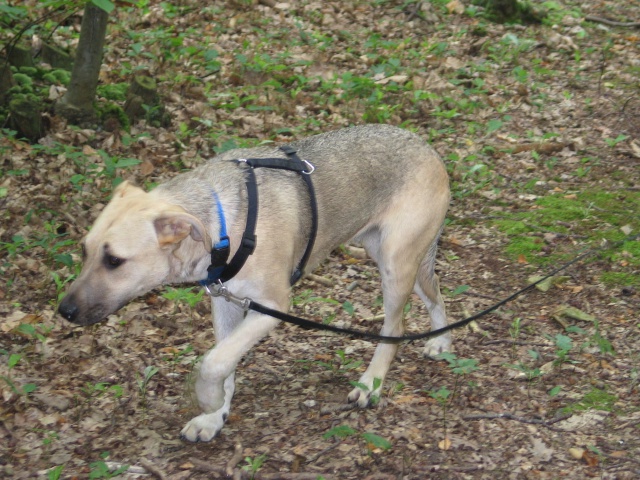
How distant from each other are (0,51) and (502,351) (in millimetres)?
5821

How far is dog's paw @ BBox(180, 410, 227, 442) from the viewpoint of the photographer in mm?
4809

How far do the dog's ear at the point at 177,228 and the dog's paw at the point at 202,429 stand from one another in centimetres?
129

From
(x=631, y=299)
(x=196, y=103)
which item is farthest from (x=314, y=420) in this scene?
(x=196, y=103)

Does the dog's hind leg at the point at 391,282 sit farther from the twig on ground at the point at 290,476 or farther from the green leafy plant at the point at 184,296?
the green leafy plant at the point at 184,296

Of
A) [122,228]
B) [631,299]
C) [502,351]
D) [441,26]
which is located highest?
[441,26]

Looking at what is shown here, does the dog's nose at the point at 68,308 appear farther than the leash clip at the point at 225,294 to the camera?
No

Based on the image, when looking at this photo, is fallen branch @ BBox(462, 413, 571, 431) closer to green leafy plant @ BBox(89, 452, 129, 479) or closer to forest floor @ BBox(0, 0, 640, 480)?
forest floor @ BBox(0, 0, 640, 480)

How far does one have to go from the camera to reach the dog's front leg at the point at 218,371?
447 centimetres

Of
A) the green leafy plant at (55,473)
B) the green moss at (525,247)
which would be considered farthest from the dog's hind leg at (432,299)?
the green leafy plant at (55,473)

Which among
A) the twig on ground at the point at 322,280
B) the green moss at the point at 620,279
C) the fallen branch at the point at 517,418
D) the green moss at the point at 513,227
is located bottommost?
the twig on ground at the point at 322,280

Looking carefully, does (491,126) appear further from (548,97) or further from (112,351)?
(112,351)

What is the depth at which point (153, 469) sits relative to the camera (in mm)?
4477

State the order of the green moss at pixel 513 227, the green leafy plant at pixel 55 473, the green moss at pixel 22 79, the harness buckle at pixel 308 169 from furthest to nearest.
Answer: the green moss at pixel 22 79 → the green moss at pixel 513 227 → the harness buckle at pixel 308 169 → the green leafy plant at pixel 55 473

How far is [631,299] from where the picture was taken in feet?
21.1
